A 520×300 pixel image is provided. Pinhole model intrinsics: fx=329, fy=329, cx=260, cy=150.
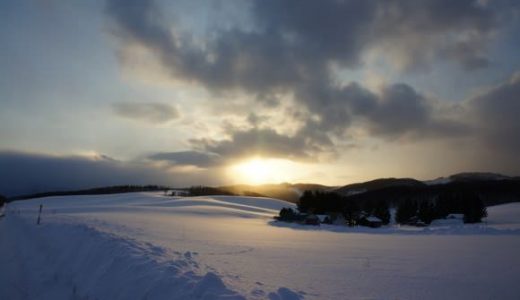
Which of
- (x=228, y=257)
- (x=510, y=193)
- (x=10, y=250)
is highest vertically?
(x=510, y=193)

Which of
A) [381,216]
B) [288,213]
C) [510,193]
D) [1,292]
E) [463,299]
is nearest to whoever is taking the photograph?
[463,299]

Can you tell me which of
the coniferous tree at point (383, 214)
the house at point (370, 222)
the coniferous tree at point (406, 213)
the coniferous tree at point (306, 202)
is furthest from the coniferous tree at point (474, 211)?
the coniferous tree at point (306, 202)

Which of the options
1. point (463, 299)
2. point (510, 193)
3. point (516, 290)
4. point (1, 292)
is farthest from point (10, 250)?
point (510, 193)

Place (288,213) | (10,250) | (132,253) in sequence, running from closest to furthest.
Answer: (132,253)
(10,250)
(288,213)

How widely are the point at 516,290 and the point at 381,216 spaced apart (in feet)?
182

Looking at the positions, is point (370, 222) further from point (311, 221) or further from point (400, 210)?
point (400, 210)

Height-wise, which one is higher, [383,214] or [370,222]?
[383,214]

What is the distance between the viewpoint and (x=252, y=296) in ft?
24.8

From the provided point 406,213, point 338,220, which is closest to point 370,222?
point 338,220

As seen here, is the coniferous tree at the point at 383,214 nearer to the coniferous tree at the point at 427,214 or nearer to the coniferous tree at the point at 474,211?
the coniferous tree at the point at 427,214

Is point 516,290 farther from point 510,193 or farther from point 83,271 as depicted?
point 510,193

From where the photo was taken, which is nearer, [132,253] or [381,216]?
[132,253]

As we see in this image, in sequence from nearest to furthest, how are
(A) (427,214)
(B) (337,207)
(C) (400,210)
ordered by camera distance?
(A) (427,214)
(B) (337,207)
(C) (400,210)

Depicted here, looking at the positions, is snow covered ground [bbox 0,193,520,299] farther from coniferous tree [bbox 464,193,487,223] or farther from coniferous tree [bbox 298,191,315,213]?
coniferous tree [bbox 298,191,315,213]
